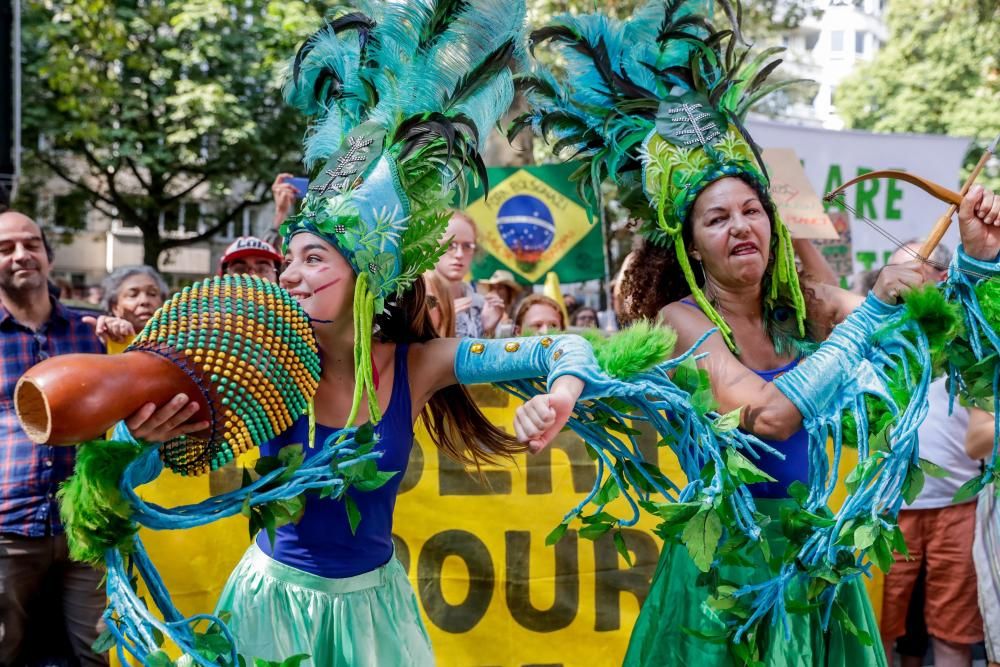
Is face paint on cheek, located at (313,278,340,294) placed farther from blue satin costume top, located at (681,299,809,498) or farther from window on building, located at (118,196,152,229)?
window on building, located at (118,196,152,229)

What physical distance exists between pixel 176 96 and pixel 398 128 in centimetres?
1470

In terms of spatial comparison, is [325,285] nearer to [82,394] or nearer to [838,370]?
[82,394]

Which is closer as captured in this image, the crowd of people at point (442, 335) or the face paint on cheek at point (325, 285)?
the face paint on cheek at point (325, 285)

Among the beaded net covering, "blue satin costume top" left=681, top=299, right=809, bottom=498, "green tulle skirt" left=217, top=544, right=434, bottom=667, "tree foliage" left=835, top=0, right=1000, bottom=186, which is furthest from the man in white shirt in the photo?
Answer: "tree foliage" left=835, top=0, right=1000, bottom=186

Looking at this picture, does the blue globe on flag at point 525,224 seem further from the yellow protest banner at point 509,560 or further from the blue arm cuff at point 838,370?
the blue arm cuff at point 838,370

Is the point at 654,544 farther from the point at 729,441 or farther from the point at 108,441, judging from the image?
the point at 108,441

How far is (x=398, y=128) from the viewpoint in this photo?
2.54 m

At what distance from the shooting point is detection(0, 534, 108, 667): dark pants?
3.83 m

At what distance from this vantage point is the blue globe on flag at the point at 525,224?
6383mm

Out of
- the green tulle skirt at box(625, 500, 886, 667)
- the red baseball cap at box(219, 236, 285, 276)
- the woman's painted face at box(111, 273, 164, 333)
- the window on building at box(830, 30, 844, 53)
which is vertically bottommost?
the green tulle skirt at box(625, 500, 886, 667)

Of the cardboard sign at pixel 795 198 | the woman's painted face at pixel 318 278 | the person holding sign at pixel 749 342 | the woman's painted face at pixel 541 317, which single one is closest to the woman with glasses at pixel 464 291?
the woman's painted face at pixel 541 317

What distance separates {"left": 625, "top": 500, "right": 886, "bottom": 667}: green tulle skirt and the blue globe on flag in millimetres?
3707

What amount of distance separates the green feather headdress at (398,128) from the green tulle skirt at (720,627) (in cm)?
101

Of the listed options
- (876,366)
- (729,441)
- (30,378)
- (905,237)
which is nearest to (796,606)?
(729,441)
